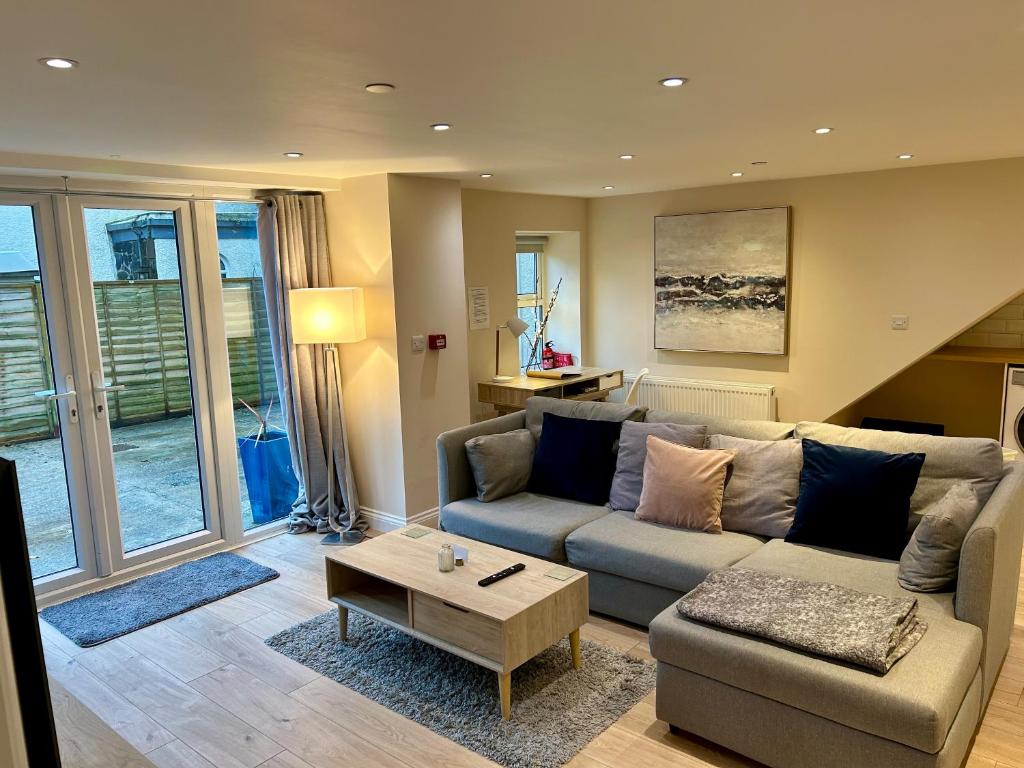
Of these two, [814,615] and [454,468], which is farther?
[454,468]

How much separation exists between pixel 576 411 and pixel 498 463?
56 centimetres

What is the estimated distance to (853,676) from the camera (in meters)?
2.31

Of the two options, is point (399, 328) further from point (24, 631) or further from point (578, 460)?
point (24, 631)

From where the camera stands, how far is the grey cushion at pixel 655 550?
3264 mm

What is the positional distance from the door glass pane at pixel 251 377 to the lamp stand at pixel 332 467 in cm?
33

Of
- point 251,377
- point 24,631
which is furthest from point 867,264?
point 24,631

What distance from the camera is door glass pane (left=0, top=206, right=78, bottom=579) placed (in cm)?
383

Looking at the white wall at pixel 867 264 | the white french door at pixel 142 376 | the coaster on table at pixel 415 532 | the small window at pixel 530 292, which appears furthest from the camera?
the small window at pixel 530 292

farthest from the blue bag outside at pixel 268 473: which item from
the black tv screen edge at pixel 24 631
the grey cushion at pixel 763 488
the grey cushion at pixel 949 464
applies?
the black tv screen edge at pixel 24 631

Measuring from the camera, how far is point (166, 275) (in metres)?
4.45

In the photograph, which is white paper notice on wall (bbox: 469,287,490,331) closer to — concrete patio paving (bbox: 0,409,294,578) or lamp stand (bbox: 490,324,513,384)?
lamp stand (bbox: 490,324,513,384)

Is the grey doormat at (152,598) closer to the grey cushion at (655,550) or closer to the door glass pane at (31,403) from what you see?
the door glass pane at (31,403)

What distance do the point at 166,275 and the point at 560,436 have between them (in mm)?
2534

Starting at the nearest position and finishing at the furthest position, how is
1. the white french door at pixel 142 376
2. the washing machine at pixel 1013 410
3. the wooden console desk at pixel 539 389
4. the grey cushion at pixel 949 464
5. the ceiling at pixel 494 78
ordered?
the ceiling at pixel 494 78, the grey cushion at pixel 949 464, the white french door at pixel 142 376, the washing machine at pixel 1013 410, the wooden console desk at pixel 539 389
